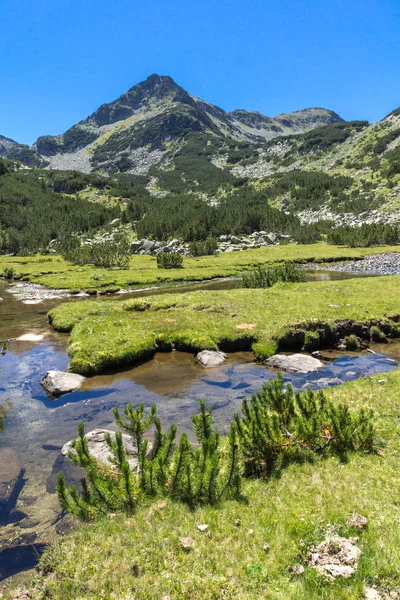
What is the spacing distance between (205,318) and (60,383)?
11.3 meters

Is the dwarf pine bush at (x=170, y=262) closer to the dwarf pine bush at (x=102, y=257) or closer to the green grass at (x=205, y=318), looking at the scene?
the dwarf pine bush at (x=102, y=257)

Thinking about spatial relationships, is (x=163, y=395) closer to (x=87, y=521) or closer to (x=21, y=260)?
(x=87, y=521)

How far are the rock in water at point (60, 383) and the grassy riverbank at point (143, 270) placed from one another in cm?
3175

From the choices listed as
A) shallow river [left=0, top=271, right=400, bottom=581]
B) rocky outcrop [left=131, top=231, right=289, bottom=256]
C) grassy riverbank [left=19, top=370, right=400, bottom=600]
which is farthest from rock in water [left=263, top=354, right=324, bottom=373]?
rocky outcrop [left=131, top=231, right=289, bottom=256]

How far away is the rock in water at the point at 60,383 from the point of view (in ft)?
54.3

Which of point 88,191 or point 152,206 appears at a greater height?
point 88,191

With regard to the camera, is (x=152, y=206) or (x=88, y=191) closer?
(x=152, y=206)

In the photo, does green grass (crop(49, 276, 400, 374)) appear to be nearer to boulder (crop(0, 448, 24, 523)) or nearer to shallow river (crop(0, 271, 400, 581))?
shallow river (crop(0, 271, 400, 581))

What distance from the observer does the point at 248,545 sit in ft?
21.5

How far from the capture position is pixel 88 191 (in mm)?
184125

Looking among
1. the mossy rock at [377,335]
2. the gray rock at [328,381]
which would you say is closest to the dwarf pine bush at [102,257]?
the mossy rock at [377,335]

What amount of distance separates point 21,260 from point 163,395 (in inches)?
3201

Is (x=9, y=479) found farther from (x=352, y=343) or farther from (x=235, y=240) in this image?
(x=235, y=240)

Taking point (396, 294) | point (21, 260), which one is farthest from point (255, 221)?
point (396, 294)
